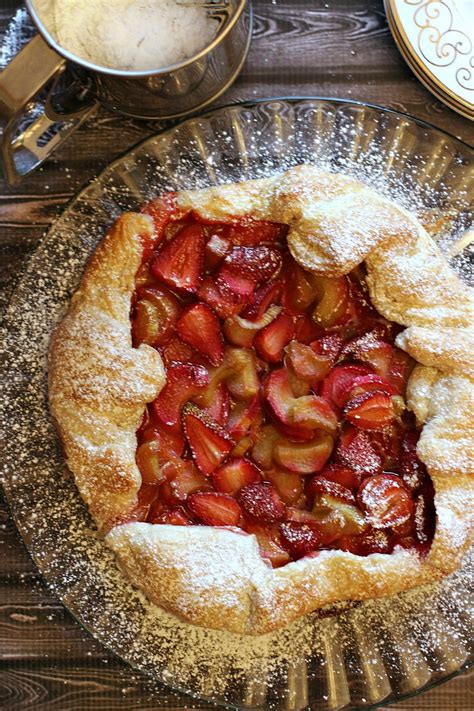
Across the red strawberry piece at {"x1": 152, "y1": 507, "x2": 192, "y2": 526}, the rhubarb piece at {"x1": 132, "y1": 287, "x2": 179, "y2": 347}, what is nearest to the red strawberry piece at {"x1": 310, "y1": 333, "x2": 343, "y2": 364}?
the rhubarb piece at {"x1": 132, "y1": 287, "x2": 179, "y2": 347}

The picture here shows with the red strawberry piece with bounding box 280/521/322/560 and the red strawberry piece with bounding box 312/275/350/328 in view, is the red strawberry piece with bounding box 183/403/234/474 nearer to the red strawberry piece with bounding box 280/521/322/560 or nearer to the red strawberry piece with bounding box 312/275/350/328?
the red strawberry piece with bounding box 280/521/322/560

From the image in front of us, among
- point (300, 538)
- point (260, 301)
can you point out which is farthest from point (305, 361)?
point (300, 538)

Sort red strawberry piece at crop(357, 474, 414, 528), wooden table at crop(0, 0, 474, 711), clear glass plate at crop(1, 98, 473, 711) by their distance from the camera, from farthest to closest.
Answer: wooden table at crop(0, 0, 474, 711) < clear glass plate at crop(1, 98, 473, 711) < red strawberry piece at crop(357, 474, 414, 528)

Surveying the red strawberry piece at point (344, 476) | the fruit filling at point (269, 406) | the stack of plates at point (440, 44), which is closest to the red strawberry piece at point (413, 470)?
the fruit filling at point (269, 406)

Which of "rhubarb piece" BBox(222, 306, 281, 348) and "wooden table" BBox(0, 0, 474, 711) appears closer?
"rhubarb piece" BBox(222, 306, 281, 348)

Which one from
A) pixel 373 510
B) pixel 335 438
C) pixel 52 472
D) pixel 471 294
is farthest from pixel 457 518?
pixel 52 472

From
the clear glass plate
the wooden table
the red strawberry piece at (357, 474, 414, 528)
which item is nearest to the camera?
the red strawberry piece at (357, 474, 414, 528)

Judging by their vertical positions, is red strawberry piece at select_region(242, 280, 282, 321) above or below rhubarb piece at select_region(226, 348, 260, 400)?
above

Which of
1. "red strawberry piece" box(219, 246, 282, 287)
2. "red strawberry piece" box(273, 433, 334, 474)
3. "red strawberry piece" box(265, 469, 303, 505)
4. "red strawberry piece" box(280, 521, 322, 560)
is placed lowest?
"red strawberry piece" box(280, 521, 322, 560)
